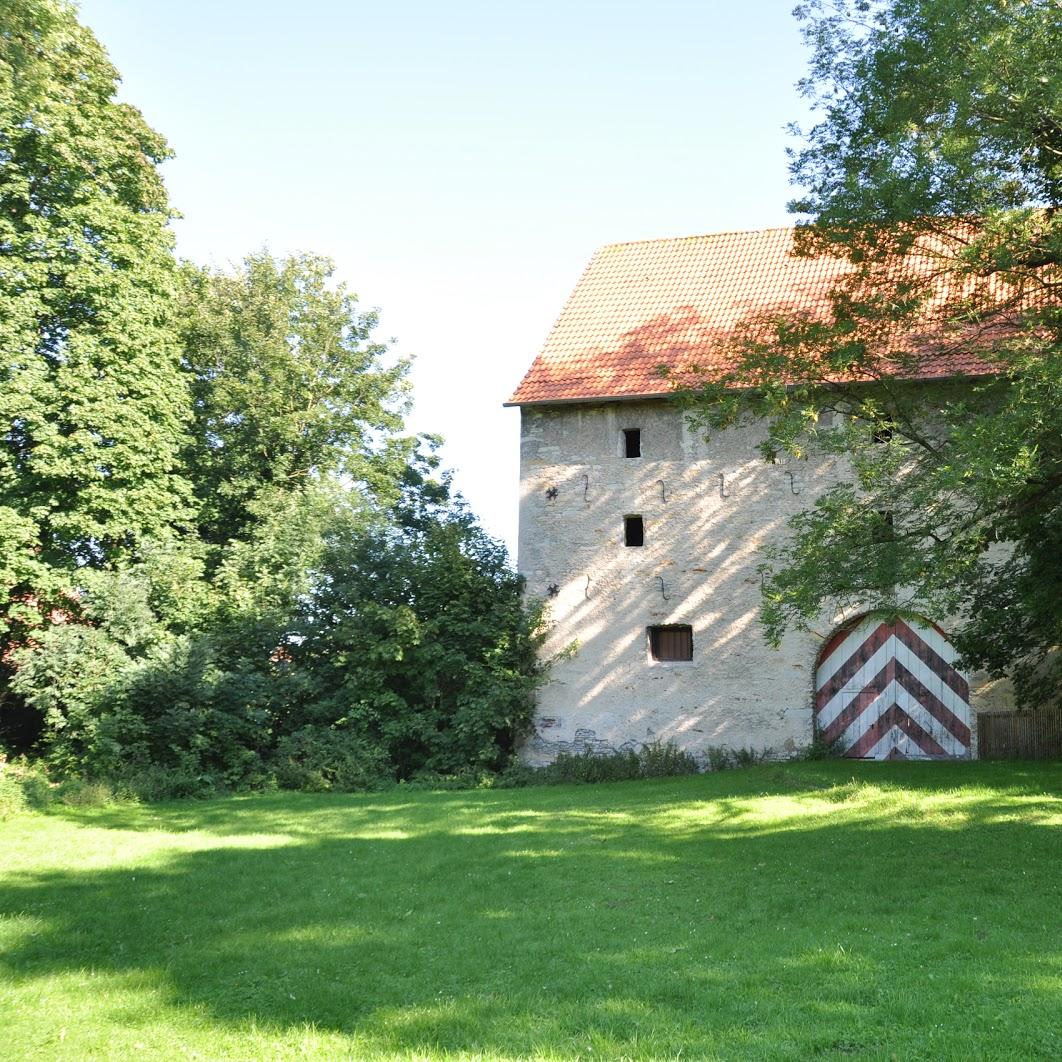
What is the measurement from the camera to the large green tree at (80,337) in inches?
700

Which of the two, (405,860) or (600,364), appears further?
(600,364)

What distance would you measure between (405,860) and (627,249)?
14.6 meters

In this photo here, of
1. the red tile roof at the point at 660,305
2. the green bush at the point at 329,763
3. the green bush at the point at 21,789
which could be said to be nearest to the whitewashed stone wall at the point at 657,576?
the red tile roof at the point at 660,305

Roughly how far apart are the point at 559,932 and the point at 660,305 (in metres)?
14.1

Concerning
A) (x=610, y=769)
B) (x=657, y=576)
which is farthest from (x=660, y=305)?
(x=610, y=769)

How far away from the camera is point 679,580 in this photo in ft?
57.2

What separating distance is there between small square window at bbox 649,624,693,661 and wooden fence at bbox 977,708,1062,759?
4635 millimetres

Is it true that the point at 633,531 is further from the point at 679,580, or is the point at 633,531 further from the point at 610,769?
the point at 610,769

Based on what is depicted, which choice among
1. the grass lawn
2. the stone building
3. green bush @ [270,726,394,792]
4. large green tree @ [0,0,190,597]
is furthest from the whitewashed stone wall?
large green tree @ [0,0,190,597]

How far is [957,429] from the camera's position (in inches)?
329

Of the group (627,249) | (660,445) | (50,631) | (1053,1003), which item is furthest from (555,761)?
(1053,1003)

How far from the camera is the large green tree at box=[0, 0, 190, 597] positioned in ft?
58.3

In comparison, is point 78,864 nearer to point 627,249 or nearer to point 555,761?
point 555,761

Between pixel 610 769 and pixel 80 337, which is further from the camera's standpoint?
pixel 80 337
